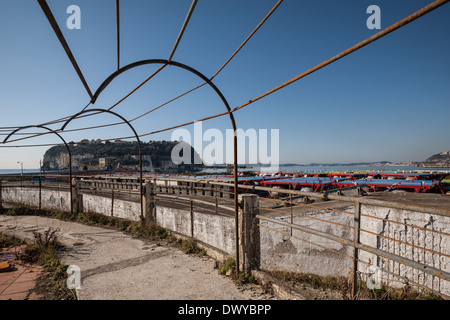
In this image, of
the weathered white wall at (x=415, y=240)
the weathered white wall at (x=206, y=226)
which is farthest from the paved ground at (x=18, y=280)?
the weathered white wall at (x=415, y=240)

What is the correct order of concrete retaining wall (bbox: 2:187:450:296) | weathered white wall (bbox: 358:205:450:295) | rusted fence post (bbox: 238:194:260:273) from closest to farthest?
rusted fence post (bbox: 238:194:260:273) < concrete retaining wall (bbox: 2:187:450:296) < weathered white wall (bbox: 358:205:450:295)

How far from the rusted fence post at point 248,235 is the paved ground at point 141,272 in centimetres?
47

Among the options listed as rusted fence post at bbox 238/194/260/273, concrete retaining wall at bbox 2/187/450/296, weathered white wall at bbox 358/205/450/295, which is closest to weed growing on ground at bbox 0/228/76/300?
concrete retaining wall at bbox 2/187/450/296

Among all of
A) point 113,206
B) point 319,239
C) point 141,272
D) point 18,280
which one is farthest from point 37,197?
point 319,239

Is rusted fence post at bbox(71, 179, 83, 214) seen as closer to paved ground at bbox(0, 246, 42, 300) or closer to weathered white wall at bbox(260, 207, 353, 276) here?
paved ground at bbox(0, 246, 42, 300)

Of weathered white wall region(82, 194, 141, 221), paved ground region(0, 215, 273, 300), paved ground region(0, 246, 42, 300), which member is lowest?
paved ground region(0, 246, 42, 300)

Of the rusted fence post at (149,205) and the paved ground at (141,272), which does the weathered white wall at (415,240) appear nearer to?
the paved ground at (141,272)

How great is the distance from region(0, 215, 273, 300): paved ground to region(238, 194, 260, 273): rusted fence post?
0.47 m

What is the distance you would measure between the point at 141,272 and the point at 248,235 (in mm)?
2345

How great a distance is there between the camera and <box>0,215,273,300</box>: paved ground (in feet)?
12.4

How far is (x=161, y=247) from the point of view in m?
6.04

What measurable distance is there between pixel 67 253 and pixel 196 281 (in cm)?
390
